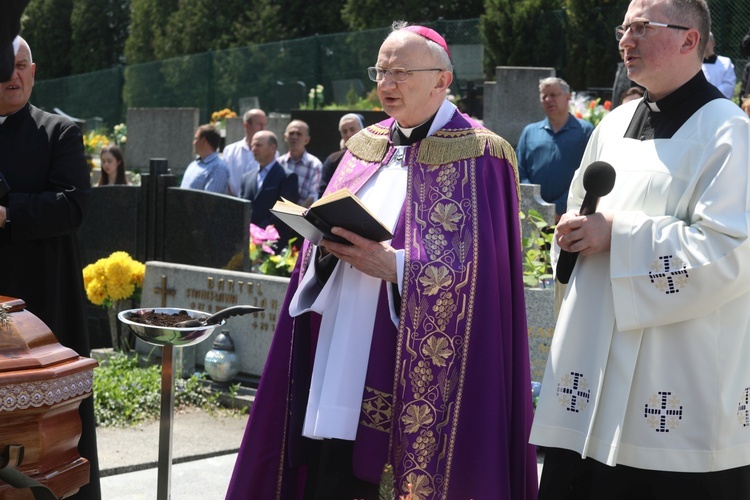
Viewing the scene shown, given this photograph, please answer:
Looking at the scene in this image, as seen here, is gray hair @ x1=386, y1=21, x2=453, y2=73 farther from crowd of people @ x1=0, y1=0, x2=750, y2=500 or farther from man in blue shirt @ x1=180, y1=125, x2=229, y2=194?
man in blue shirt @ x1=180, y1=125, x2=229, y2=194

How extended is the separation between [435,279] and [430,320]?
15cm

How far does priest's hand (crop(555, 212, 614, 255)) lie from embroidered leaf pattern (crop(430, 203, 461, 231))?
657 millimetres

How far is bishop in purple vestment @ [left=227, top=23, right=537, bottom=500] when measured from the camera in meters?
3.92

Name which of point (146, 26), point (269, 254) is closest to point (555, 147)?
point (269, 254)

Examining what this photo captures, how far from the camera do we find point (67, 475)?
2.88 m

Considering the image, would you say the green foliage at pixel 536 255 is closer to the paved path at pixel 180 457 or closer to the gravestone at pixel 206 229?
the paved path at pixel 180 457

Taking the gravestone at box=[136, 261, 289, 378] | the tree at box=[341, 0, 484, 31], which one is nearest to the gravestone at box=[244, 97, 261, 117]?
the tree at box=[341, 0, 484, 31]

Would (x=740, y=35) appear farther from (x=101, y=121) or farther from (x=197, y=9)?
(x=197, y=9)

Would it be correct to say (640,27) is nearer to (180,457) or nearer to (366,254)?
(366,254)

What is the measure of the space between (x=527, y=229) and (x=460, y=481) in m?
3.91

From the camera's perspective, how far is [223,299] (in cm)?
779

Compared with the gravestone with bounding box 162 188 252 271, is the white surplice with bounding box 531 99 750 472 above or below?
above

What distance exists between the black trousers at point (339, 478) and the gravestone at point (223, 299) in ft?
11.0

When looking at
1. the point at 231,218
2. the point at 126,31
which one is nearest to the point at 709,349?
the point at 231,218
